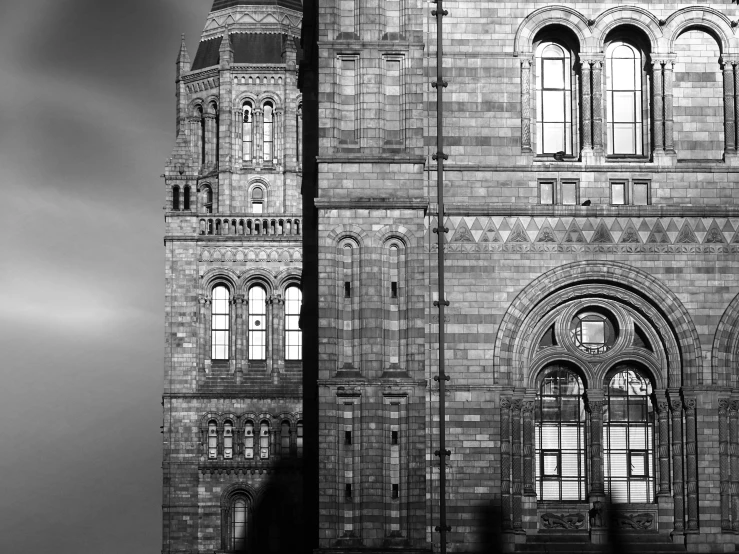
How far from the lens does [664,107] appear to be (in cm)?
3981

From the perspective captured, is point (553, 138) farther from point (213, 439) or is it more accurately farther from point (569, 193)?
point (213, 439)

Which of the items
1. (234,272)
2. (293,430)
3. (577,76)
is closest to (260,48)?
(234,272)

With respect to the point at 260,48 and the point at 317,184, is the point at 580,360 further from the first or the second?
the point at 260,48

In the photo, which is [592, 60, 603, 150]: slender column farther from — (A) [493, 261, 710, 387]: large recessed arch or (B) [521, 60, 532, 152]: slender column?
(A) [493, 261, 710, 387]: large recessed arch

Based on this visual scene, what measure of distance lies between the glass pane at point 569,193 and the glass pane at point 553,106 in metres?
1.53

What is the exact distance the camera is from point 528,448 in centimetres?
3891

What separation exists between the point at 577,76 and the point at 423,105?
338 centimetres

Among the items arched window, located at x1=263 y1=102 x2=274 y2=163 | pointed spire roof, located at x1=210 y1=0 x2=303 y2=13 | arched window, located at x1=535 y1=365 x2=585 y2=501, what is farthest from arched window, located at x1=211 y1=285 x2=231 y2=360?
arched window, located at x1=535 y1=365 x2=585 y2=501

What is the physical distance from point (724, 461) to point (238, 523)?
7267 centimetres

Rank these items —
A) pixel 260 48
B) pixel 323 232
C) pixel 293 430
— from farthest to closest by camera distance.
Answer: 1. pixel 260 48
2. pixel 293 430
3. pixel 323 232

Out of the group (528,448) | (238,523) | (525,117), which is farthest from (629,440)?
(238,523)

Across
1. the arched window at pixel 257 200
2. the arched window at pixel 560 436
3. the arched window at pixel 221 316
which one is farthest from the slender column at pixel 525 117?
the arched window at pixel 257 200

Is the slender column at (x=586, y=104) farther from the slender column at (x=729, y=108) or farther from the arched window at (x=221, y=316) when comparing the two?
the arched window at (x=221, y=316)

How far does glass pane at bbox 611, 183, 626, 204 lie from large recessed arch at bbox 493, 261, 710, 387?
1.35 m
